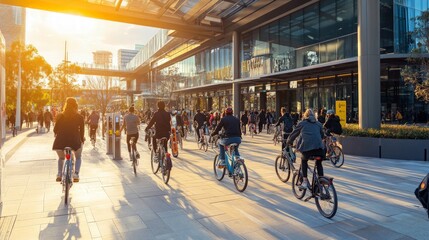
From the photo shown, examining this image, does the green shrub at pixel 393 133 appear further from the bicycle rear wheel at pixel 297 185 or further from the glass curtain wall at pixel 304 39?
the glass curtain wall at pixel 304 39

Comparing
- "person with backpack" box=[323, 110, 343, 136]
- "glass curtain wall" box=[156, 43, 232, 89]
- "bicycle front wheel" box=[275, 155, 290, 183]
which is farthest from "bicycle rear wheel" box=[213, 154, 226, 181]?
"glass curtain wall" box=[156, 43, 232, 89]

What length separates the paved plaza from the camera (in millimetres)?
4621

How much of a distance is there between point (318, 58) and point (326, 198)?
16.8m

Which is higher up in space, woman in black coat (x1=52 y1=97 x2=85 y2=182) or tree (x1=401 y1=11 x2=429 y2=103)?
tree (x1=401 y1=11 x2=429 y2=103)

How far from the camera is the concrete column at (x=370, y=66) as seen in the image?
13195mm

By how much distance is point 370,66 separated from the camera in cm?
1320

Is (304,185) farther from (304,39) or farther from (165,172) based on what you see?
(304,39)

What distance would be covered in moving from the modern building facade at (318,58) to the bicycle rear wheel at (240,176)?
13.0m

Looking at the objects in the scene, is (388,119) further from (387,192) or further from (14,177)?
(14,177)

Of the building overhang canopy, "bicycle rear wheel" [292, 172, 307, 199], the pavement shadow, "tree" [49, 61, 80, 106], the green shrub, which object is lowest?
the pavement shadow

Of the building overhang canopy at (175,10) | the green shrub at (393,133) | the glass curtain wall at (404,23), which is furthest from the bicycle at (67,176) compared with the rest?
the glass curtain wall at (404,23)

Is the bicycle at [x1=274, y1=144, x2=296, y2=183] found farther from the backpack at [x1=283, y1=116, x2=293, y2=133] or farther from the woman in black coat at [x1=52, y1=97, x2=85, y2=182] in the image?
the woman in black coat at [x1=52, y1=97, x2=85, y2=182]

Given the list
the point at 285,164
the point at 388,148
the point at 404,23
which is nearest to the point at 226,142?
the point at 285,164

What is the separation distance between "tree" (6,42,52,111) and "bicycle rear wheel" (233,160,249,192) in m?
26.3
